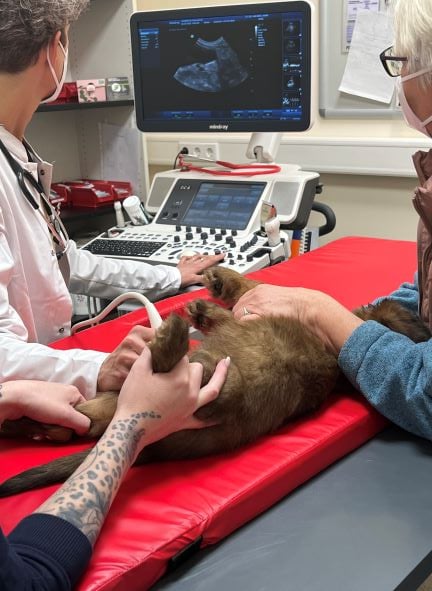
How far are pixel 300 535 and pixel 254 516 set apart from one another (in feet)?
0.29

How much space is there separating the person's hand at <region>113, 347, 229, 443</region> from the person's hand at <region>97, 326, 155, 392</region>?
0.17 metres

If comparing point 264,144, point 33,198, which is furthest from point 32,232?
point 264,144

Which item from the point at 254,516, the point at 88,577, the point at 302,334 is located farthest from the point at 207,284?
the point at 88,577

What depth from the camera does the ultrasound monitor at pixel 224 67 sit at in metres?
2.31

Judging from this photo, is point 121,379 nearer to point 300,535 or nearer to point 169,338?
point 169,338

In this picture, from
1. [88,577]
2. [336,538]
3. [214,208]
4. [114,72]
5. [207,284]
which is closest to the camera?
[88,577]

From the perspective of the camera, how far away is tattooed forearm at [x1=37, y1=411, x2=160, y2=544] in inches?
32.5

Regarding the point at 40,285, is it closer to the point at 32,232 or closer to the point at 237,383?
the point at 32,232

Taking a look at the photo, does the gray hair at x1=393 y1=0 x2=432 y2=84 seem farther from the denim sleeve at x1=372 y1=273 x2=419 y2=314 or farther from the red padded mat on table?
the red padded mat on table

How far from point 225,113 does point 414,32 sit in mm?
1363

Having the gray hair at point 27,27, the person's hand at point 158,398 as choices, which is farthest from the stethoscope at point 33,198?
the person's hand at point 158,398

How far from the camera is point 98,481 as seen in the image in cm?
87

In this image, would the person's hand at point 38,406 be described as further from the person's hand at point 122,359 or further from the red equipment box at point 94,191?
the red equipment box at point 94,191

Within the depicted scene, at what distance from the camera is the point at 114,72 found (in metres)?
3.10
